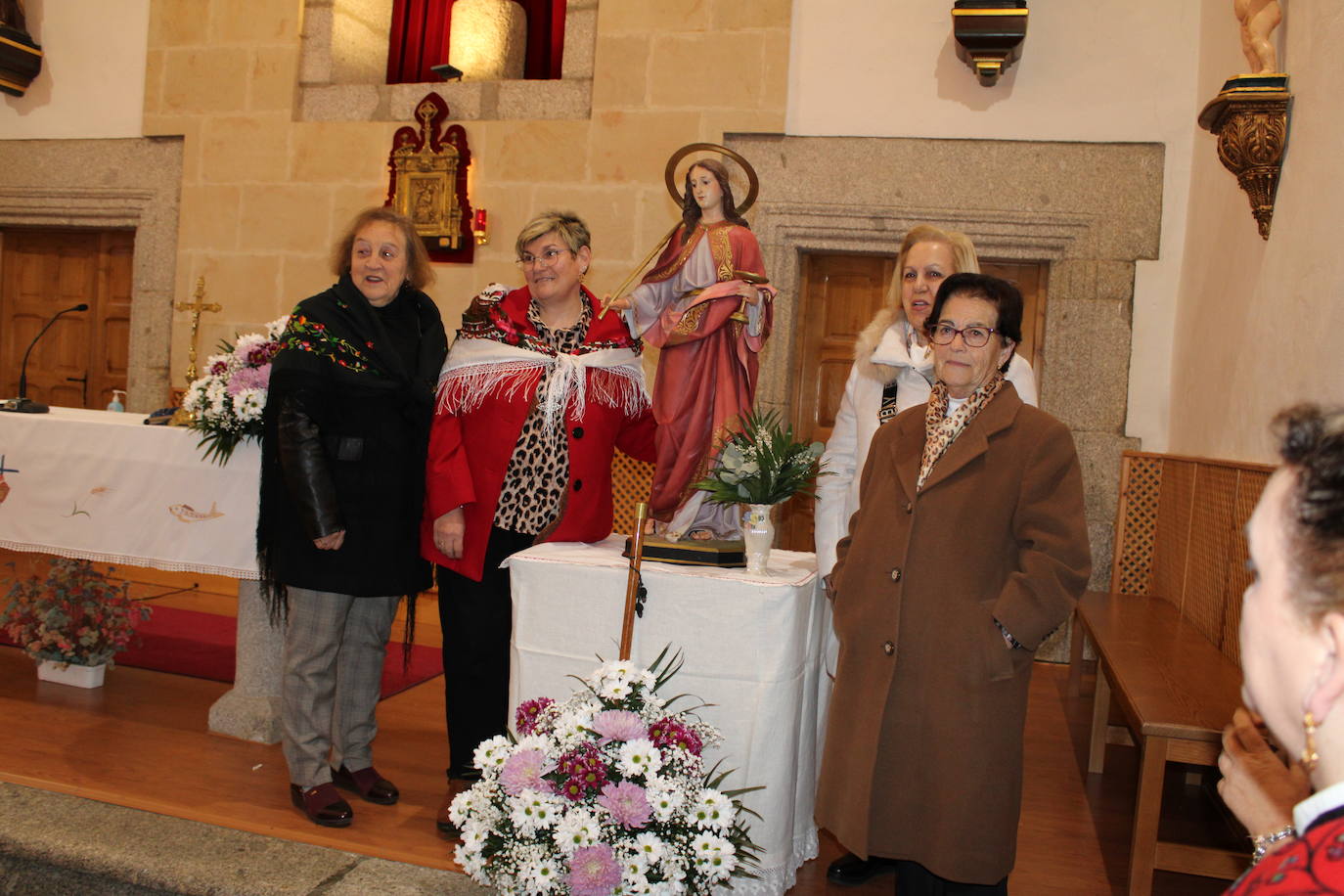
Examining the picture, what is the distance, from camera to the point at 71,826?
2898 millimetres

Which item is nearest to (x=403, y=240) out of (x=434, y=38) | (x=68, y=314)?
(x=434, y=38)

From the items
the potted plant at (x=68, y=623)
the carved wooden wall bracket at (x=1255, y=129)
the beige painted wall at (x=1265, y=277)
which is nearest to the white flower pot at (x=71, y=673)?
the potted plant at (x=68, y=623)

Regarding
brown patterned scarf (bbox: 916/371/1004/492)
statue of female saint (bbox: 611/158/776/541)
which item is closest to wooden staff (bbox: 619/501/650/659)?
statue of female saint (bbox: 611/158/776/541)

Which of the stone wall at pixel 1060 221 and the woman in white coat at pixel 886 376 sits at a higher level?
the stone wall at pixel 1060 221

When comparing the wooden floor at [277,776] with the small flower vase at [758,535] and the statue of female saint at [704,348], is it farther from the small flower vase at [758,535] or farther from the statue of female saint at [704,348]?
the statue of female saint at [704,348]

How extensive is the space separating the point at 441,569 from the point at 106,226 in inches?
214

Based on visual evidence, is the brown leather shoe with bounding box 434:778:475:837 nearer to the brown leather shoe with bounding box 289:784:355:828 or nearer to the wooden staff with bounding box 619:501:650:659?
the brown leather shoe with bounding box 289:784:355:828

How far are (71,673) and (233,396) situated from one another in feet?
5.08

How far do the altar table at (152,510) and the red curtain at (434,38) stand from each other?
12.9 feet

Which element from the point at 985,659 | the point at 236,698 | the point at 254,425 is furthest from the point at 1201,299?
the point at 236,698

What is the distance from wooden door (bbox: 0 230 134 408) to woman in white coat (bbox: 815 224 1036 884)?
19.9ft

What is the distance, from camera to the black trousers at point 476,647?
3119 millimetres

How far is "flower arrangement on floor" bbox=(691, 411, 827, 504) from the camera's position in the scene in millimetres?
2828

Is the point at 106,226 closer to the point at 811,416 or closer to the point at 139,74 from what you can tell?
the point at 139,74
